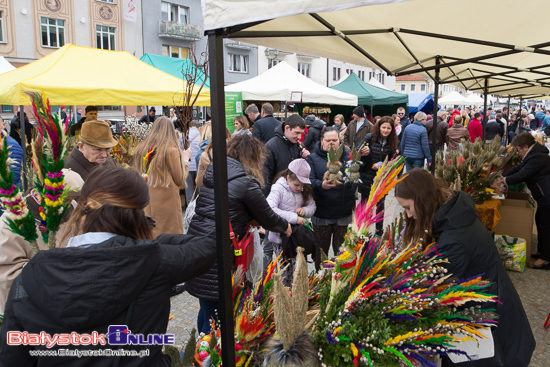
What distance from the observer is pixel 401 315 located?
1796 millimetres

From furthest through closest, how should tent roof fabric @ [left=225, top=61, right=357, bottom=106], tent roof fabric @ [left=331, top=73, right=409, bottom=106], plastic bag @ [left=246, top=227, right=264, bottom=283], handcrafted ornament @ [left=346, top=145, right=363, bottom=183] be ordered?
tent roof fabric @ [left=331, top=73, right=409, bottom=106] → tent roof fabric @ [left=225, top=61, right=357, bottom=106] → handcrafted ornament @ [left=346, top=145, right=363, bottom=183] → plastic bag @ [left=246, top=227, right=264, bottom=283]

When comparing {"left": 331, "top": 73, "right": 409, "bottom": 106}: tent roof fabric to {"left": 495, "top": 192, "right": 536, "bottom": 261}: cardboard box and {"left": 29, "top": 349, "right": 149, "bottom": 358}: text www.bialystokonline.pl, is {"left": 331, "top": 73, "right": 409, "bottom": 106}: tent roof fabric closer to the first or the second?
{"left": 495, "top": 192, "right": 536, "bottom": 261}: cardboard box

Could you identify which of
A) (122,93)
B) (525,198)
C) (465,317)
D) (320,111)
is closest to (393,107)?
(320,111)

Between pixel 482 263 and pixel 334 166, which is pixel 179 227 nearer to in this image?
pixel 334 166

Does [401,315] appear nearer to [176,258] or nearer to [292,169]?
[176,258]

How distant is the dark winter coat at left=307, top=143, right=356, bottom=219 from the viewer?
160 inches

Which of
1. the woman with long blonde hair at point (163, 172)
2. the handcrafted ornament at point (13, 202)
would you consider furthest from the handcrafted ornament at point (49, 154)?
the woman with long blonde hair at point (163, 172)

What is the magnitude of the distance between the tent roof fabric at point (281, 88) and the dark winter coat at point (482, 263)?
813 centimetres

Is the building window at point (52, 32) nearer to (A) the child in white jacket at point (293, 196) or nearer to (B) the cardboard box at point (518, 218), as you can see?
(A) the child in white jacket at point (293, 196)

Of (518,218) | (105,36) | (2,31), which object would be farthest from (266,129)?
(105,36)

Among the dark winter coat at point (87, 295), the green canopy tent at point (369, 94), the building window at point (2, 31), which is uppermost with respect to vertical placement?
the building window at point (2, 31)

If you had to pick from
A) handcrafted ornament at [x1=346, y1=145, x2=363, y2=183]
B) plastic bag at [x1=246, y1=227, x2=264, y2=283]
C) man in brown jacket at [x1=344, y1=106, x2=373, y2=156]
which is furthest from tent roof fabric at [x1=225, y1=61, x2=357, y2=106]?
plastic bag at [x1=246, y1=227, x2=264, y2=283]

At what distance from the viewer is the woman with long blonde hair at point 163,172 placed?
4.04 meters

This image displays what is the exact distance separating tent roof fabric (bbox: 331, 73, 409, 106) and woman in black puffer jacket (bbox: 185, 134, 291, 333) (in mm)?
11972
